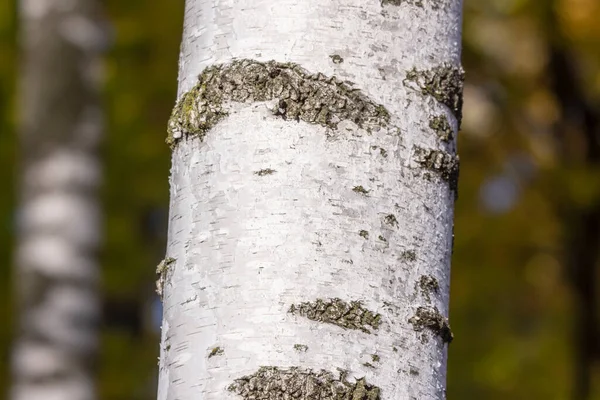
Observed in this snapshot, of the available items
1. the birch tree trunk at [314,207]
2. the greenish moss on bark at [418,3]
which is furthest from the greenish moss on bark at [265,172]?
the greenish moss on bark at [418,3]

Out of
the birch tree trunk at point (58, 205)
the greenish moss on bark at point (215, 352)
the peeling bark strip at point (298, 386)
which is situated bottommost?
the peeling bark strip at point (298, 386)

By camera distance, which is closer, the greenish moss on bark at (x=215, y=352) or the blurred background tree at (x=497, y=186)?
the greenish moss on bark at (x=215, y=352)

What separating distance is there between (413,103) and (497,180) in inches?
252

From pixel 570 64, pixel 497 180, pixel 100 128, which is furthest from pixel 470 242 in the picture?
pixel 100 128

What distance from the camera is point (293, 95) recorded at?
97 centimetres

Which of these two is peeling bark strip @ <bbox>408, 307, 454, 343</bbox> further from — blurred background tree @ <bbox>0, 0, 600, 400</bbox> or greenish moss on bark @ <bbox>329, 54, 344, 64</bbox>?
blurred background tree @ <bbox>0, 0, 600, 400</bbox>

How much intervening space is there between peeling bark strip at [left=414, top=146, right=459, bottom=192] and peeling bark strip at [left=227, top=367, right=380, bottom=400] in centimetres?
26

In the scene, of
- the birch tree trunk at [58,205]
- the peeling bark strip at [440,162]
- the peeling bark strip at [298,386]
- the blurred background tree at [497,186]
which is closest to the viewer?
the peeling bark strip at [298,386]

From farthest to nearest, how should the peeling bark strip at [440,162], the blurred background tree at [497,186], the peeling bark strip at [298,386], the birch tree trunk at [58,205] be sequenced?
the blurred background tree at [497,186], the birch tree trunk at [58,205], the peeling bark strip at [440,162], the peeling bark strip at [298,386]

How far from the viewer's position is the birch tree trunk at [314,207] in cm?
91

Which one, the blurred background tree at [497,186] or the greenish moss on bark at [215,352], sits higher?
the blurred background tree at [497,186]

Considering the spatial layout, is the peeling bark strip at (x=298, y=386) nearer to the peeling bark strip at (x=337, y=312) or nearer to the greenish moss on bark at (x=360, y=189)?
the peeling bark strip at (x=337, y=312)

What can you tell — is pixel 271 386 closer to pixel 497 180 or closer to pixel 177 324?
pixel 177 324

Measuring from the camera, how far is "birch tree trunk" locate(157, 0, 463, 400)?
912 mm
